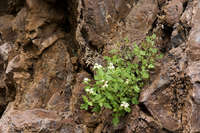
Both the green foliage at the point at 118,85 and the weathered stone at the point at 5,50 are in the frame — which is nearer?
the green foliage at the point at 118,85

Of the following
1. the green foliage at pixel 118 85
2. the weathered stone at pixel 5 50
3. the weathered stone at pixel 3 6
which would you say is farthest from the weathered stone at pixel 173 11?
the weathered stone at pixel 3 6

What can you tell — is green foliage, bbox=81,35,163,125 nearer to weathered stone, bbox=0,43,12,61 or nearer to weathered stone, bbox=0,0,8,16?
weathered stone, bbox=0,43,12,61

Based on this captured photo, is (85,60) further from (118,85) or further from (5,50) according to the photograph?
(5,50)

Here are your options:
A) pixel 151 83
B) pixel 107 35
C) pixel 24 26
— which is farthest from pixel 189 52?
pixel 24 26

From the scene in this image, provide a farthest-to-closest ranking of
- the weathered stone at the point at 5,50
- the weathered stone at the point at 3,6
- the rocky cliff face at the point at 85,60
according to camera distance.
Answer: the weathered stone at the point at 3,6, the weathered stone at the point at 5,50, the rocky cliff face at the point at 85,60

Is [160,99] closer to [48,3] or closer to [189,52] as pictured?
[189,52]

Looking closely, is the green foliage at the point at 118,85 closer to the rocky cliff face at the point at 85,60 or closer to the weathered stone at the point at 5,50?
the rocky cliff face at the point at 85,60

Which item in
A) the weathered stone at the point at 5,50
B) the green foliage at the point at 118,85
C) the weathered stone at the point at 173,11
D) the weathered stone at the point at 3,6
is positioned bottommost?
the green foliage at the point at 118,85

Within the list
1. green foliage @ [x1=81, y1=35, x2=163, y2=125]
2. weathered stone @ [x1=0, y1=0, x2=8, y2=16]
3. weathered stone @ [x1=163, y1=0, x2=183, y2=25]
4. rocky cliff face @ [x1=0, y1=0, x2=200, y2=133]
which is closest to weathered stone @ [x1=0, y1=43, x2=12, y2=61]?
rocky cliff face @ [x1=0, y1=0, x2=200, y2=133]

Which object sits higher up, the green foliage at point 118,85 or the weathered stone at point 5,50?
the weathered stone at point 5,50

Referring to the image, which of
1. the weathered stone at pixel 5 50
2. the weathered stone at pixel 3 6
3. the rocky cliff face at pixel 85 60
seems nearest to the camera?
the rocky cliff face at pixel 85 60
